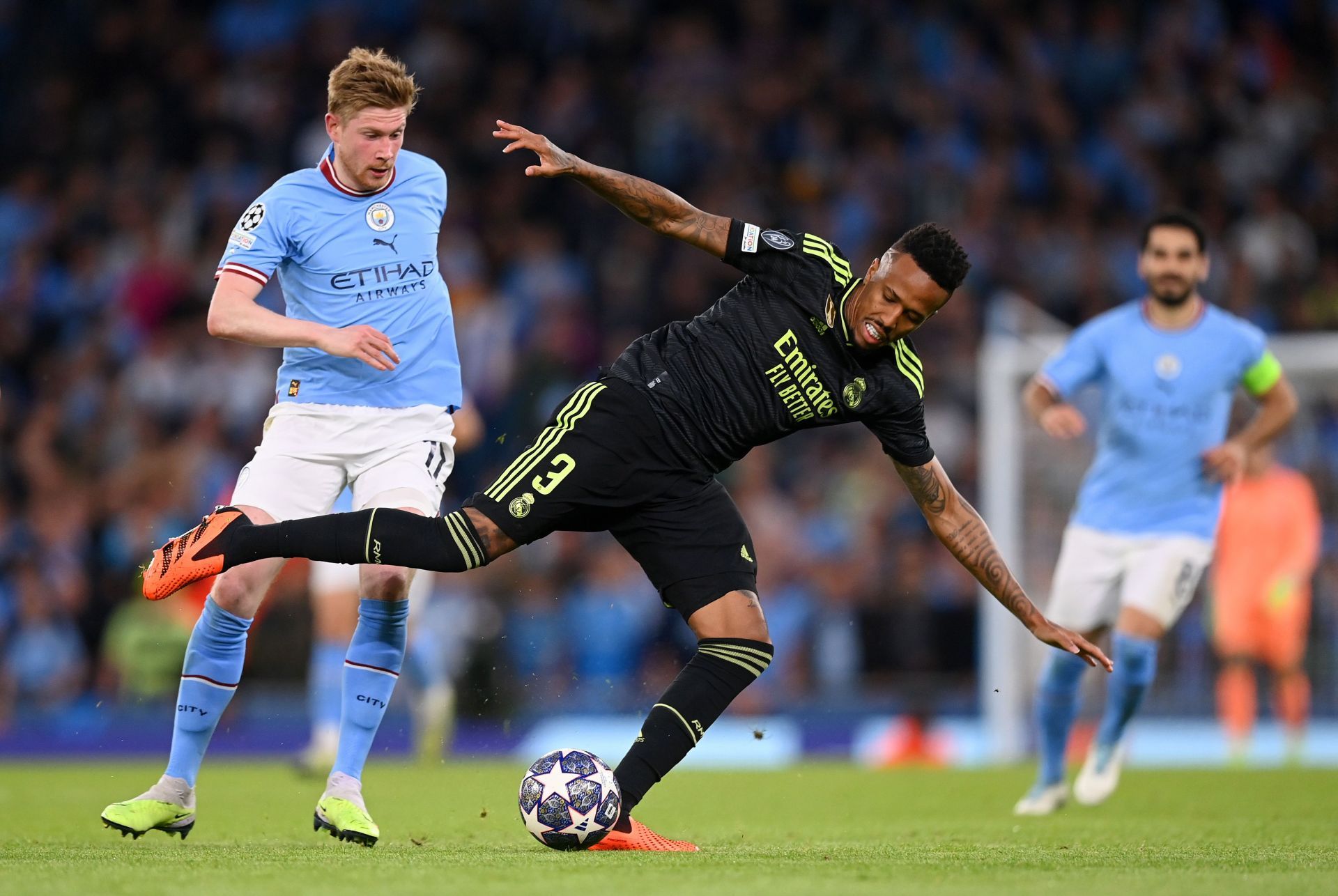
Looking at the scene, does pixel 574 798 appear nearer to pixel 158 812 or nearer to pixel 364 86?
pixel 158 812

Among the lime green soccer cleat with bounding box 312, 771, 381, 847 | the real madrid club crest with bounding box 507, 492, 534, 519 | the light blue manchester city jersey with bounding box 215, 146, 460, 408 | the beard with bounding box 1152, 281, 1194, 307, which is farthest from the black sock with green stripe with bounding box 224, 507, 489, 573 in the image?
the beard with bounding box 1152, 281, 1194, 307

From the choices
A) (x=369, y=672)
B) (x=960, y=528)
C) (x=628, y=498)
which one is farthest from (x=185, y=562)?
(x=960, y=528)

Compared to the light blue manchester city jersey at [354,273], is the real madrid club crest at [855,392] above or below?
below

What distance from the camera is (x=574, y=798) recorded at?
17.8 feet

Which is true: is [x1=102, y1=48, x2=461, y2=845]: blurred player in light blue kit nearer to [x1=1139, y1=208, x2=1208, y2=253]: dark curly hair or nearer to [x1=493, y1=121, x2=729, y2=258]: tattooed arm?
[x1=493, y1=121, x2=729, y2=258]: tattooed arm

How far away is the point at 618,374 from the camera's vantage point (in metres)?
6.00

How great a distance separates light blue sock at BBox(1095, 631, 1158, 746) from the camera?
8.03 meters

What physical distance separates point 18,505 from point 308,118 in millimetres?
5038

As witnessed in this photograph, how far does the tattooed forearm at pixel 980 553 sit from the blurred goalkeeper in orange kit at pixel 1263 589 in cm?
669

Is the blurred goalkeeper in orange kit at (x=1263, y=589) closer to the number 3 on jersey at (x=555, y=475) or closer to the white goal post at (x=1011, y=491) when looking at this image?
the white goal post at (x=1011, y=491)

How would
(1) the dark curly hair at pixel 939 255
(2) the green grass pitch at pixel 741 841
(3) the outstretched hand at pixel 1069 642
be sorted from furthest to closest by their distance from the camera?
(3) the outstretched hand at pixel 1069 642
(1) the dark curly hair at pixel 939 255
(2) the green grass pitch at pixel 741 841

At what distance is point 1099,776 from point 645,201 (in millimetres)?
3969

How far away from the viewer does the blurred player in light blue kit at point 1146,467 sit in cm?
810

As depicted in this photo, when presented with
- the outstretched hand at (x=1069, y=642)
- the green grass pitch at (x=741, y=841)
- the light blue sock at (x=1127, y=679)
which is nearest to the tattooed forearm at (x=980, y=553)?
the outstretched hand at (x=1069, y=642)
